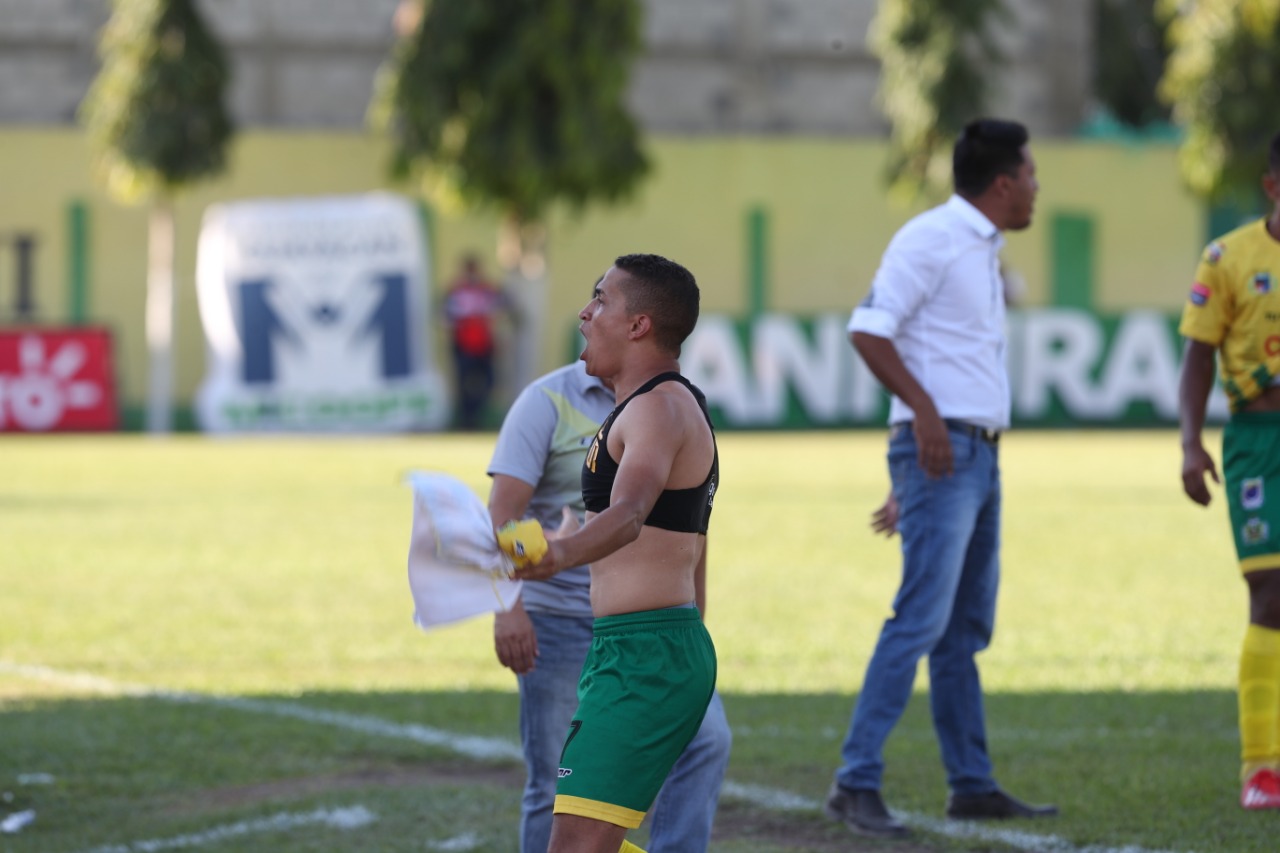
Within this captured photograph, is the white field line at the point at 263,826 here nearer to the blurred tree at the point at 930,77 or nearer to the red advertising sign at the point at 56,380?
the red advertising sign at the point at 56,380

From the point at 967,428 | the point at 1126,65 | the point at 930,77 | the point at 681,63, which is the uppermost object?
the point at 1126,65

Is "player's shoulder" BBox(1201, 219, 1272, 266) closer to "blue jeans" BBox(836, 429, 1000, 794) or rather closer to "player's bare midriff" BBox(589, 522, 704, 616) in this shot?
"blue jeans" BBox(836, 429, 1000, 794)

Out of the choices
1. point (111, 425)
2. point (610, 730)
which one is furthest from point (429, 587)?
point (111, 425)

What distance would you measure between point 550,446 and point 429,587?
1087 mm

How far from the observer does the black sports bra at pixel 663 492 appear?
4.67 meters

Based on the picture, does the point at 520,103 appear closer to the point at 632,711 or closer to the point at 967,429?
the point at 967,429

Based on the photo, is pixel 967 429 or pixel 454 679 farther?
pixel 454 679

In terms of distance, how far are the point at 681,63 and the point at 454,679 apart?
3166 centimetres

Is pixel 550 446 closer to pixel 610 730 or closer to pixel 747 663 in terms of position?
pixel 610 730

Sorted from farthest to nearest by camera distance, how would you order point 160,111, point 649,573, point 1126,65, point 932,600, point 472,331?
point 1126,65 → point 472,331 → point 160,111 → point 932,600 → point 649,573

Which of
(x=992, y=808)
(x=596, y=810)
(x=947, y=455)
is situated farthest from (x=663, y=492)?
(x=992, y=808)

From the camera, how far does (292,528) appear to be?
1638cm

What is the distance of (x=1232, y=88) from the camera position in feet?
108

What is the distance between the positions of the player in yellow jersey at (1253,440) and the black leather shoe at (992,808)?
698 mm
